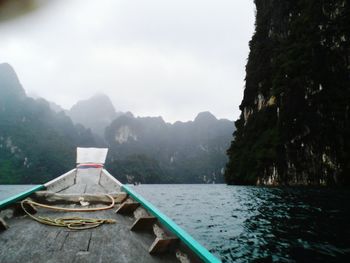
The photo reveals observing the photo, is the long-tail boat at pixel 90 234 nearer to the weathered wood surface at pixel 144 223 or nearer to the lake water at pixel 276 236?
the weathered wood surface at pixel 144 223

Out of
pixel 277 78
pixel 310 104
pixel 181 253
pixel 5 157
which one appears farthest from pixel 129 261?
pixel 5 157

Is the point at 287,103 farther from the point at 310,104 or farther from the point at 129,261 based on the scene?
the point at 129,261

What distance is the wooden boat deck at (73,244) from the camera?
2867mm

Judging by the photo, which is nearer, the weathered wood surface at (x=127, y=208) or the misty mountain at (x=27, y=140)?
the weathered wood surface at (x=127, y=208)

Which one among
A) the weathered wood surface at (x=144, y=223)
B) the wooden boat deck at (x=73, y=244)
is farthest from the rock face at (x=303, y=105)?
the wooden boat deck at (x=73, y=244)

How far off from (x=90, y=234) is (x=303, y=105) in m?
57.0

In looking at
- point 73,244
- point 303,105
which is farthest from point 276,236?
point 303,105

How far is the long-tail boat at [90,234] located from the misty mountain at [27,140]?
126539mm

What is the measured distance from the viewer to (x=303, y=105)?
176 feet

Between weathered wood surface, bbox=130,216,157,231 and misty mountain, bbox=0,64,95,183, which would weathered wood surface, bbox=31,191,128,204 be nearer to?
weathered wood surface, bbox=130,216,157,231

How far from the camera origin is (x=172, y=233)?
10.9 feet

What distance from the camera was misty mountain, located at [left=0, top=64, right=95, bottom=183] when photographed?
12121 cm

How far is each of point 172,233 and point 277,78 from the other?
64.0 meters

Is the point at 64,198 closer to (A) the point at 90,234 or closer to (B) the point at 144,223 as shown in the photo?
(A) the point at 90,234
